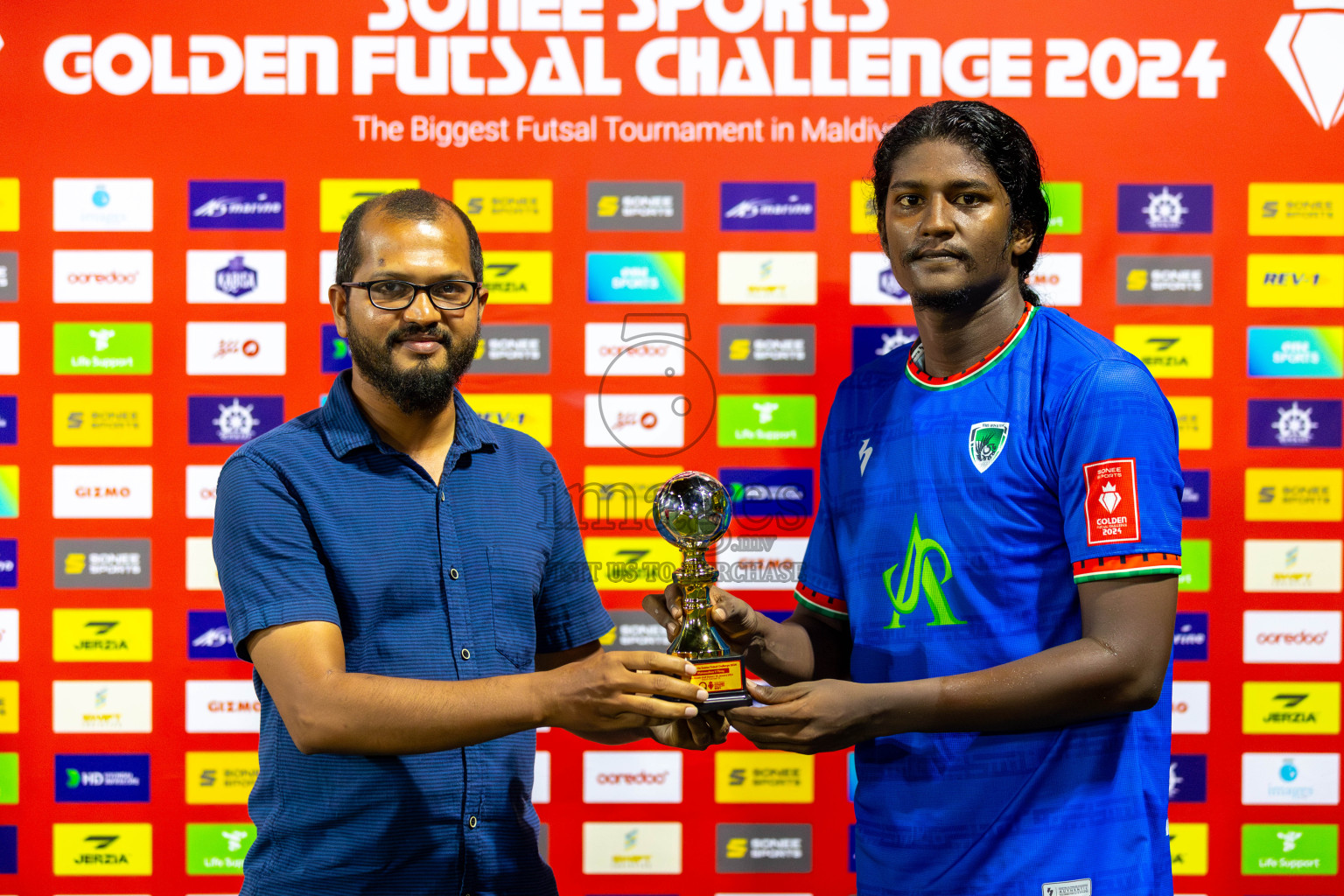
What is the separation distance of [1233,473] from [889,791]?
1.46 m

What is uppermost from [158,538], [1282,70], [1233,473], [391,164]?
[1282,70]

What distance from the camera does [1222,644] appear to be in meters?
2.45

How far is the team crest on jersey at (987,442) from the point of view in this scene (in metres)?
1.56

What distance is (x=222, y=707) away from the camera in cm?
245

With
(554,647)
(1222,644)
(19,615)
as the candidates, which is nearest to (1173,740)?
(1222,644)

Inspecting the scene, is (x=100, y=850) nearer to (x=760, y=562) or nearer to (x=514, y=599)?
(x=514, y=599)

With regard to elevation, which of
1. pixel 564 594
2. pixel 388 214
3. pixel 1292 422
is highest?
pixel 388 214

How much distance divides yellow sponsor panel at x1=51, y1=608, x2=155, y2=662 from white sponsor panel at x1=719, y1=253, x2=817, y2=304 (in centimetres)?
172

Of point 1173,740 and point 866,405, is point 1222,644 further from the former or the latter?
point 866,405

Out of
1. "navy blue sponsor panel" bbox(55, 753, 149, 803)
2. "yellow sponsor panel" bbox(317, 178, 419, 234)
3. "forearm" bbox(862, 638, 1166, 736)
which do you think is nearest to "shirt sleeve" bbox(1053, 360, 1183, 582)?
"forearm" bbox(862, 638, 1166, 736)

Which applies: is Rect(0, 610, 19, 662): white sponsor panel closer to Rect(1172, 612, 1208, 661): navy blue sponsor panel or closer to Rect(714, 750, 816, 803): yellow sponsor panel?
Rect(714, 750, 816, 803): yellow sponsor panel

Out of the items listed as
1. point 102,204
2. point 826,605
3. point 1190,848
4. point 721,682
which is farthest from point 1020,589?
point 102,204

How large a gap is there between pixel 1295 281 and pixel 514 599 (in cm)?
217

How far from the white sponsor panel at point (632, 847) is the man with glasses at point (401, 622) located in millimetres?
853
